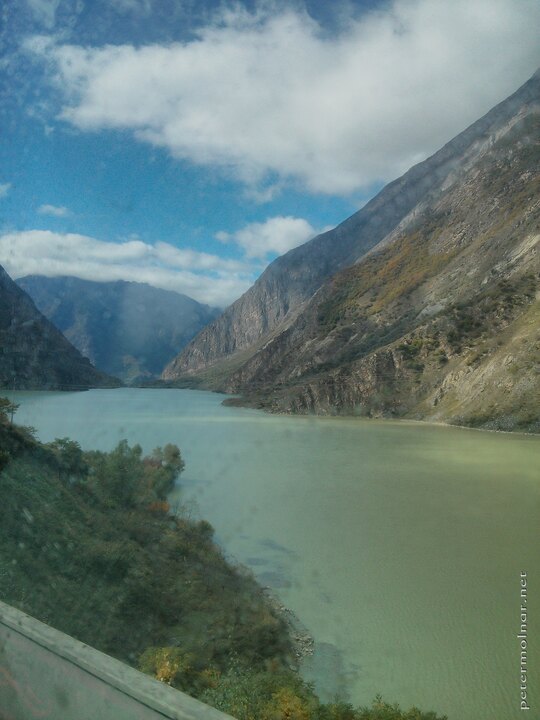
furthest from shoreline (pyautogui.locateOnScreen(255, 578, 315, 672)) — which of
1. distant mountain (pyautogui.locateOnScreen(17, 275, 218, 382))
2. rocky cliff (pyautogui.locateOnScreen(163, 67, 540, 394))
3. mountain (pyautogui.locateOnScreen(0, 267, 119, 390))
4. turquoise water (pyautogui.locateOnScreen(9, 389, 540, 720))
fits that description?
distant mountain (pyautogui.locateOnScreen(17, 275, 218, 382))

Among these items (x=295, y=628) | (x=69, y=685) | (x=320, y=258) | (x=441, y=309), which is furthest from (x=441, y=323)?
(x=320, y=258)

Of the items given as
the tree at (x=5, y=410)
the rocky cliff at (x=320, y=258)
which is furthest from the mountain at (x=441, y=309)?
the tree at (x=5, y=410)

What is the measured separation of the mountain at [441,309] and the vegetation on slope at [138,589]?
35567 mm

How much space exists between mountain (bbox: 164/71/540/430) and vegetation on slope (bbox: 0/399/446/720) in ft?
117

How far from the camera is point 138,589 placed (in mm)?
9562

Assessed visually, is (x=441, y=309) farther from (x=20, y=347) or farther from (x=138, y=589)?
(x=138, y=589)

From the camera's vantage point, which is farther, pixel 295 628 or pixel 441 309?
pixel 441 309

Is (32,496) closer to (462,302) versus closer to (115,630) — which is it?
(115,630)

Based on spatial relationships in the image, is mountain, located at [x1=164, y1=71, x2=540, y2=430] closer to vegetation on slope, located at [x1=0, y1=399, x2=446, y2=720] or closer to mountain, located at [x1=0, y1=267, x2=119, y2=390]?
mountain, located at [x1=0, y1=267, x2=119, y2=390]

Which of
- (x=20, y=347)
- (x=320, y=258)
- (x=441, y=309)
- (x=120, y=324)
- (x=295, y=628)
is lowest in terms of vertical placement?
(x=295, y=628)

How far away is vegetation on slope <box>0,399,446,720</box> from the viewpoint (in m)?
7.10

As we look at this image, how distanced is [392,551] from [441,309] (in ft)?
188

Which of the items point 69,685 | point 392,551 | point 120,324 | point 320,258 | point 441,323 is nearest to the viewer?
point 69,685

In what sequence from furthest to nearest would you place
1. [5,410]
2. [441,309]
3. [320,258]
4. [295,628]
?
[320,258]
[441,309]
[5,410]
[295,628]
